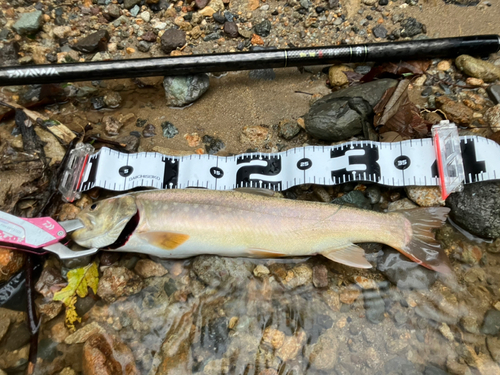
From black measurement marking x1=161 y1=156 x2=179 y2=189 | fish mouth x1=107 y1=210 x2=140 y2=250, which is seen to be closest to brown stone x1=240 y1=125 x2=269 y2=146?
black measurement marking x1=161 y1=156 x2=179 y2=189

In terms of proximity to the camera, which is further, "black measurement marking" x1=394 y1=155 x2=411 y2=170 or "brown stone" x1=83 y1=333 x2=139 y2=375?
"black measurement marking" x1=394 y1=155 x2=411 y2=170

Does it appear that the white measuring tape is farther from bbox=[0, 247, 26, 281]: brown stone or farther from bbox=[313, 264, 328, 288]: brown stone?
bbox=[313, 264, 328, 288]: brown stone

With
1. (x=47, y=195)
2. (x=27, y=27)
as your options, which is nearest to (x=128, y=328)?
(x=47, y=195)

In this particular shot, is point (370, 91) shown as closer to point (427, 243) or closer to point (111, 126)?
point (427, 243)

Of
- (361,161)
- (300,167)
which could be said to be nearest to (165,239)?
(300,167)

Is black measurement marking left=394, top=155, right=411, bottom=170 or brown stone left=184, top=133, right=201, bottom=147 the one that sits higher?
brown stone left=184, top=133, right=201, bottom=147

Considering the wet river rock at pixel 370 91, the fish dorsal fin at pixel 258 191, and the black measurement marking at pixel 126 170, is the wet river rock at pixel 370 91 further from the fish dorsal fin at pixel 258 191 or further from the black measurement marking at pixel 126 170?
the black measurement marking at pixel 126 170
